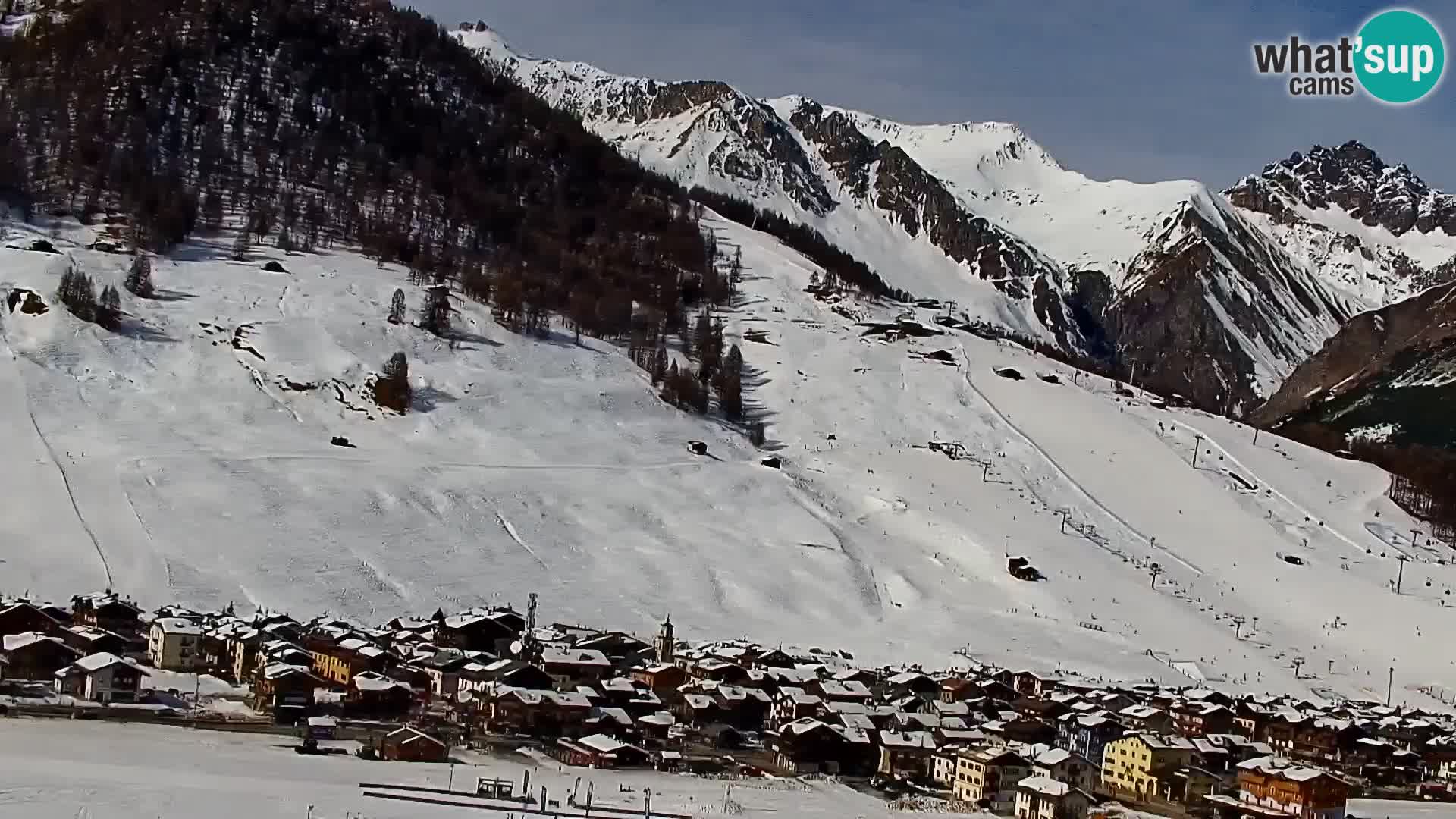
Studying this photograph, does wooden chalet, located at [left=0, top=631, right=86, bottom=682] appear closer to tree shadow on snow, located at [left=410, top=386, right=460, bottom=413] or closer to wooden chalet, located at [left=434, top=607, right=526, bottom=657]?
wooden chalet, located at [left=434, top=607, right=526, bottom=657]

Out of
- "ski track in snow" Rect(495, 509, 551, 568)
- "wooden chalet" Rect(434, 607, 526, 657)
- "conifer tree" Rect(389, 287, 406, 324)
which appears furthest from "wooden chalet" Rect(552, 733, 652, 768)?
"conifer tree" Rect(389, 287, 406, 324)

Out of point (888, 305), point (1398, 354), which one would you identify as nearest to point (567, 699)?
point (888, 305)

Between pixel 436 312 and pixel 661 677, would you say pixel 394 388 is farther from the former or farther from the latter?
pixel 661 677

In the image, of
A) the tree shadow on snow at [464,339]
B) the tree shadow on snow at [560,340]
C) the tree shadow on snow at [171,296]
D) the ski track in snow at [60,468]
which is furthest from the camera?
the tree shadow on snow at [560,340]

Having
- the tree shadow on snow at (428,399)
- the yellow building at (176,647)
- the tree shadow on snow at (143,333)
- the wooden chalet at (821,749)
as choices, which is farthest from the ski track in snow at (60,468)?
the wooden chalet at (821,749)

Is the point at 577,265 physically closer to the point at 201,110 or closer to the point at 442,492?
the point at 201,110

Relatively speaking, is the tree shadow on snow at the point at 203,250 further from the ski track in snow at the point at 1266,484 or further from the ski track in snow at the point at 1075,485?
the ski track in snow at the point at 1266,484
